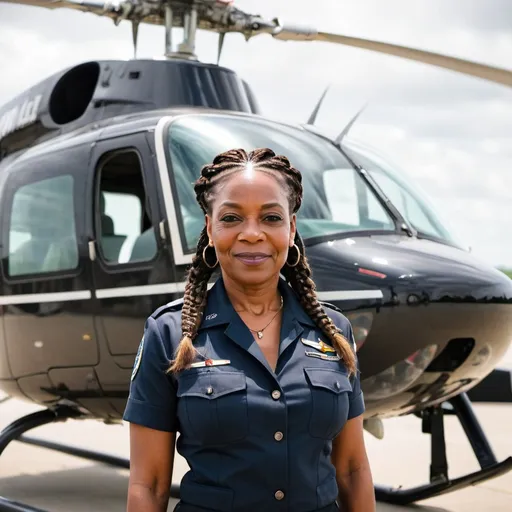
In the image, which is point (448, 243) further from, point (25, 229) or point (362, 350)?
point (25, 229)

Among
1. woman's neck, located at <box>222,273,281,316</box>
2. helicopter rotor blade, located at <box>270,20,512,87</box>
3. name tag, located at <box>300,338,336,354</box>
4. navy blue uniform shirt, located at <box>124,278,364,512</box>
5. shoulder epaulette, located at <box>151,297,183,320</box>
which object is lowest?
navy blue uniform shirt, located at <box>124,278,364,512</box>

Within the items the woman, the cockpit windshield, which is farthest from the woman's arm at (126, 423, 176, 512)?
the cockpit windshield

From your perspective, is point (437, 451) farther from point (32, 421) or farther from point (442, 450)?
point (32, 421)

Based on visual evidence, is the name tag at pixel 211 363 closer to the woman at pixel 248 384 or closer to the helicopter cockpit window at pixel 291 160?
the woman at pixel 248 384

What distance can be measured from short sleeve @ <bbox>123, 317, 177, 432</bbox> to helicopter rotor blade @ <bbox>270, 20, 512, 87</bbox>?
2.74 m

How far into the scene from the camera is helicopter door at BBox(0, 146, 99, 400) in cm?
466

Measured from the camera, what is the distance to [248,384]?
181 centimetres

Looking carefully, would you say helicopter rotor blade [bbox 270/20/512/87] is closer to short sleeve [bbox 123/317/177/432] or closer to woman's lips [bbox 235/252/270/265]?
woman's lips [bbox 235/252/270/265]

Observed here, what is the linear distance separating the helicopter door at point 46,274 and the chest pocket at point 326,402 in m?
2.85

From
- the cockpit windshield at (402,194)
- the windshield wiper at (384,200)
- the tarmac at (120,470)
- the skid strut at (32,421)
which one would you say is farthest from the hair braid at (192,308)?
the tarmac at (120,470)

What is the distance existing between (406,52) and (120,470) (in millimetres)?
3618

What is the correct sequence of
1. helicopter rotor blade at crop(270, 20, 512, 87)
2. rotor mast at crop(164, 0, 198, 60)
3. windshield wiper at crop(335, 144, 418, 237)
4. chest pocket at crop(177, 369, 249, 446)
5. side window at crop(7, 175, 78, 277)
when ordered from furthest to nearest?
rotor mast at crop(164, 0, 198, 60) < side window at crop(7, 175, 78, 277) < windshield wiper at crop(335, 144, 418, 237) < helicopter rotor blade at crop(270, 20, 512, 87) < chest pocket at crop(177, 369, 249, 446)

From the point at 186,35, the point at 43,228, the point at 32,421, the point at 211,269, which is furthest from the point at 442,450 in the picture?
the point at 211,269

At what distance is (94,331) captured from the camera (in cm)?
454
